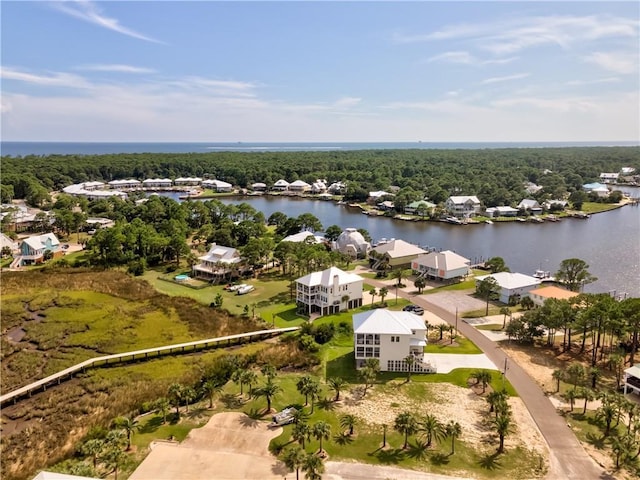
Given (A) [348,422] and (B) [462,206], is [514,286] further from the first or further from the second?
(B) [462,206]

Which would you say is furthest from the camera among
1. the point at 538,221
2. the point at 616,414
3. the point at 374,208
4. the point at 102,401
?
the point at 374,208

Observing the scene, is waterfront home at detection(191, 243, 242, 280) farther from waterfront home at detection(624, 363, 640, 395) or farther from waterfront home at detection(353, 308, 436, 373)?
waterfront home at detection(624, 363, 640, 395)

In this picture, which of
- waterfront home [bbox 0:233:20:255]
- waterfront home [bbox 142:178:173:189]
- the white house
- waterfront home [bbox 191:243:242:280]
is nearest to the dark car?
the white house

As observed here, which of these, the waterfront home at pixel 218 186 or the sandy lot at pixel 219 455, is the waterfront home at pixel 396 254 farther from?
the waterfront home at pixel 218 186

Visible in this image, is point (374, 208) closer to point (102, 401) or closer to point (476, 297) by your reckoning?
point (476, 297)

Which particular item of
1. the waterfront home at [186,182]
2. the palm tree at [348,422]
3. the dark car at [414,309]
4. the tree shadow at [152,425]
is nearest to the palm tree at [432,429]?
the palm tree at [348,422]

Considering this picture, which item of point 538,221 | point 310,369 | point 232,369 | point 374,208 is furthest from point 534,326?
point 374,208
